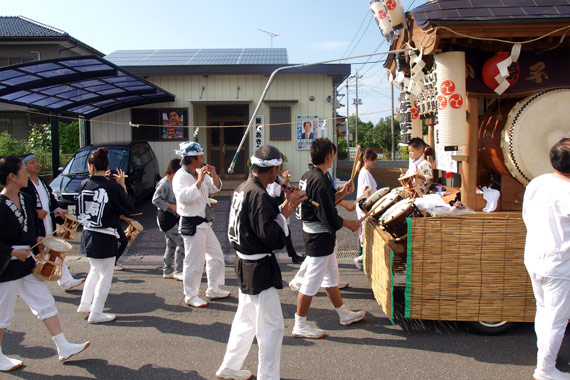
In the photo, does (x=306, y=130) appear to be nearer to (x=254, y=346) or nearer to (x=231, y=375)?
(x=254, y=346)

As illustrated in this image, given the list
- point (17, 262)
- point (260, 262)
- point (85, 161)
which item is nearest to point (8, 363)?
point (17, 262)

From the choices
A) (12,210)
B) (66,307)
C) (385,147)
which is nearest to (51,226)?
(66,307)

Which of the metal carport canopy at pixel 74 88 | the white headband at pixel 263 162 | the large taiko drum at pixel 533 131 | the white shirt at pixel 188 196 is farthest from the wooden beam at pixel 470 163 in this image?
the metal carport canopy at pixel 74 88

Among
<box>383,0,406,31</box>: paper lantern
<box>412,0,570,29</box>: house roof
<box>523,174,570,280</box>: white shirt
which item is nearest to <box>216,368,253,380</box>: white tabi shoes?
<box>523,174,570,280</box>: white shirt

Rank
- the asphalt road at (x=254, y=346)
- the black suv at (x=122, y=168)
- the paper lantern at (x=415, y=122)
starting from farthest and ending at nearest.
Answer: the black suv at (x=122, y=168), the paper lantern at (x=415, y=122), the asphalt road at (x=254, y=346)

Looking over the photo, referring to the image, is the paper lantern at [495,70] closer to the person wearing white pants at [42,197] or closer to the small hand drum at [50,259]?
the small hand drum at [50,259]

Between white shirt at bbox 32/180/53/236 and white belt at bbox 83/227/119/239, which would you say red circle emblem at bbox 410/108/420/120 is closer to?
white belt at bbox 83/227/119/239

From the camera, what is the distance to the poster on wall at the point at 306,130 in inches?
550

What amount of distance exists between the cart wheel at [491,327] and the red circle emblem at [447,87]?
89.7 inches

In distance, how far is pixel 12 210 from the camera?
3.42 m

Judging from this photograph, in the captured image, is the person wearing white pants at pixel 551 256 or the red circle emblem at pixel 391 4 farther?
the red circle emblem at pixel 391 4

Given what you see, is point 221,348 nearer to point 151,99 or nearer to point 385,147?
point 151,99

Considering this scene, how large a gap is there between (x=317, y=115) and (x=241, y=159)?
3153 millimetres

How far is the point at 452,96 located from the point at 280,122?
399 inches
